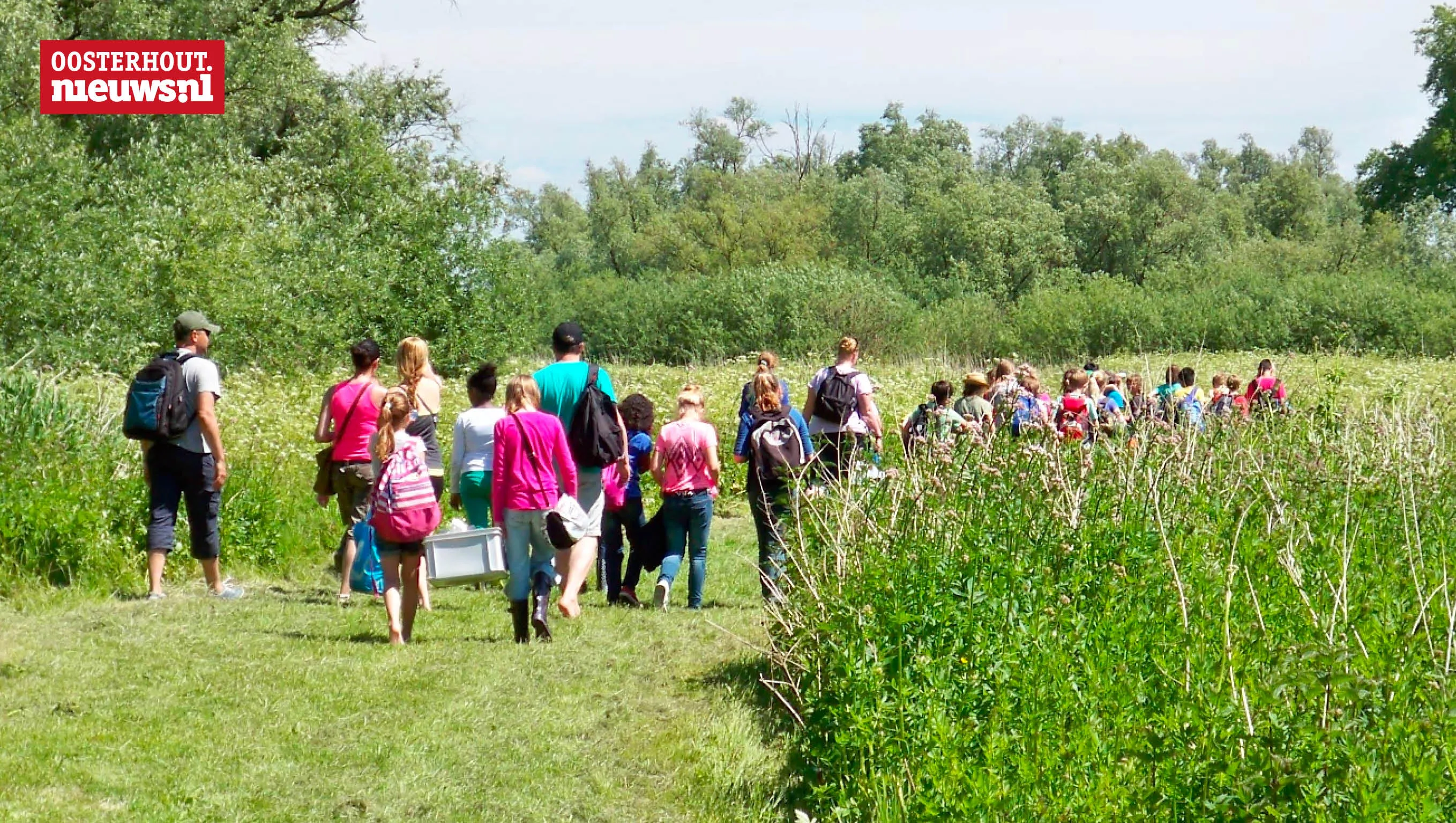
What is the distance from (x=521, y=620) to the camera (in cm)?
878

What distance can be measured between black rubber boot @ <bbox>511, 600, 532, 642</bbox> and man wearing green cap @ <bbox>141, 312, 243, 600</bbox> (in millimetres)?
2331

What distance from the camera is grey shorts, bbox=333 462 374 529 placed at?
10.0m

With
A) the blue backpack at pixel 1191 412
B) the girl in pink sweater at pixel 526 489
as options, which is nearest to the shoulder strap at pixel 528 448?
the girl in pink sweater at pixel 526 489

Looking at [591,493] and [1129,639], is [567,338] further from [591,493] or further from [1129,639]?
[1129,639]

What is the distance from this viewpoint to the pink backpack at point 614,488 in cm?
1025

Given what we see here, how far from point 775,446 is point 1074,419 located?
2.14 m

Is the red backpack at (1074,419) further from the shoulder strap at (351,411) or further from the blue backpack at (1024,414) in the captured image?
the shoulder strap at (351,411)

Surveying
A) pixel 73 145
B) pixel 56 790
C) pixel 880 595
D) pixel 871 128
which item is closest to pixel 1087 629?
pixel 880 595

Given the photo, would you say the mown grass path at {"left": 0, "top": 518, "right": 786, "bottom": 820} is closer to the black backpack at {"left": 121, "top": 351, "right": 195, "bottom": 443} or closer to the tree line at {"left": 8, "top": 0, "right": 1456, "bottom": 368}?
the black backpack at {"left": 121, "top": 351, "right": 195, "bottom": 443}

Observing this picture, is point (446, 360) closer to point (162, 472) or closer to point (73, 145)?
point (73, 145)

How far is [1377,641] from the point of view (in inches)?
213

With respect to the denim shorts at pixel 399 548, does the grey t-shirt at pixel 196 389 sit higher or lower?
higher

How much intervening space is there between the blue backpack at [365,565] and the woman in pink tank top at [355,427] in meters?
0.13

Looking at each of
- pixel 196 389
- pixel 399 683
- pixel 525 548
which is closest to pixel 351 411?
pixel 196 389
